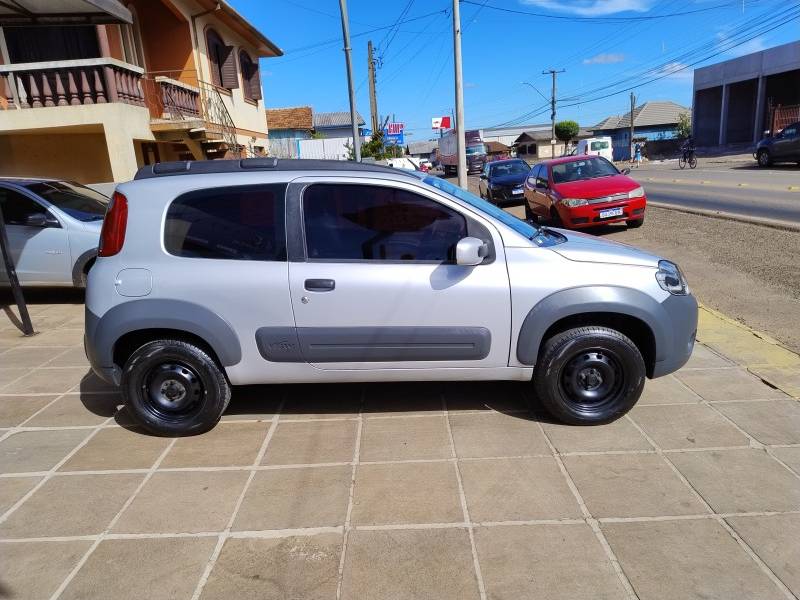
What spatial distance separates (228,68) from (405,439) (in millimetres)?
16794

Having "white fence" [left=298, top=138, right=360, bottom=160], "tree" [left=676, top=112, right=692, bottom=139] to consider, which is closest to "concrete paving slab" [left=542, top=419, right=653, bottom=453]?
"white fence" [left=298, top=138, right=360, bottom=160]

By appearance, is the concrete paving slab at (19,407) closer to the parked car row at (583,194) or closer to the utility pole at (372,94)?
the parked car row at (583,194)

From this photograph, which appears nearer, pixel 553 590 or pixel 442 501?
pixel 553 590

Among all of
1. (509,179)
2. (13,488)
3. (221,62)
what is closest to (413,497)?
(13,488)

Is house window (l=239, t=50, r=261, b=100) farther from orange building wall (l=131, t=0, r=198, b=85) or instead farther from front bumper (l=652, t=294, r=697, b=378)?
front bumper (l=652, t=294, r=697, b=378)

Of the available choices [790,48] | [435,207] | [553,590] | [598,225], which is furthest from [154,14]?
[790,48]

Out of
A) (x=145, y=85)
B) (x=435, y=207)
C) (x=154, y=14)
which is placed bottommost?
(x=435, y=207)

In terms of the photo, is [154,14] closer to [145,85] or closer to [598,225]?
[145,85]

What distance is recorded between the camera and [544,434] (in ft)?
12.6

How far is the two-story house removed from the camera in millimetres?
11148

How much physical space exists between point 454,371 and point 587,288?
3.25 feet

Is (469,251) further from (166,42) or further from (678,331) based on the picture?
(166,42)

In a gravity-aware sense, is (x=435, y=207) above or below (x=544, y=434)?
above

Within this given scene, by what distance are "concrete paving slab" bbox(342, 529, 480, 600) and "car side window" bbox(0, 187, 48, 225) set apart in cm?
679
